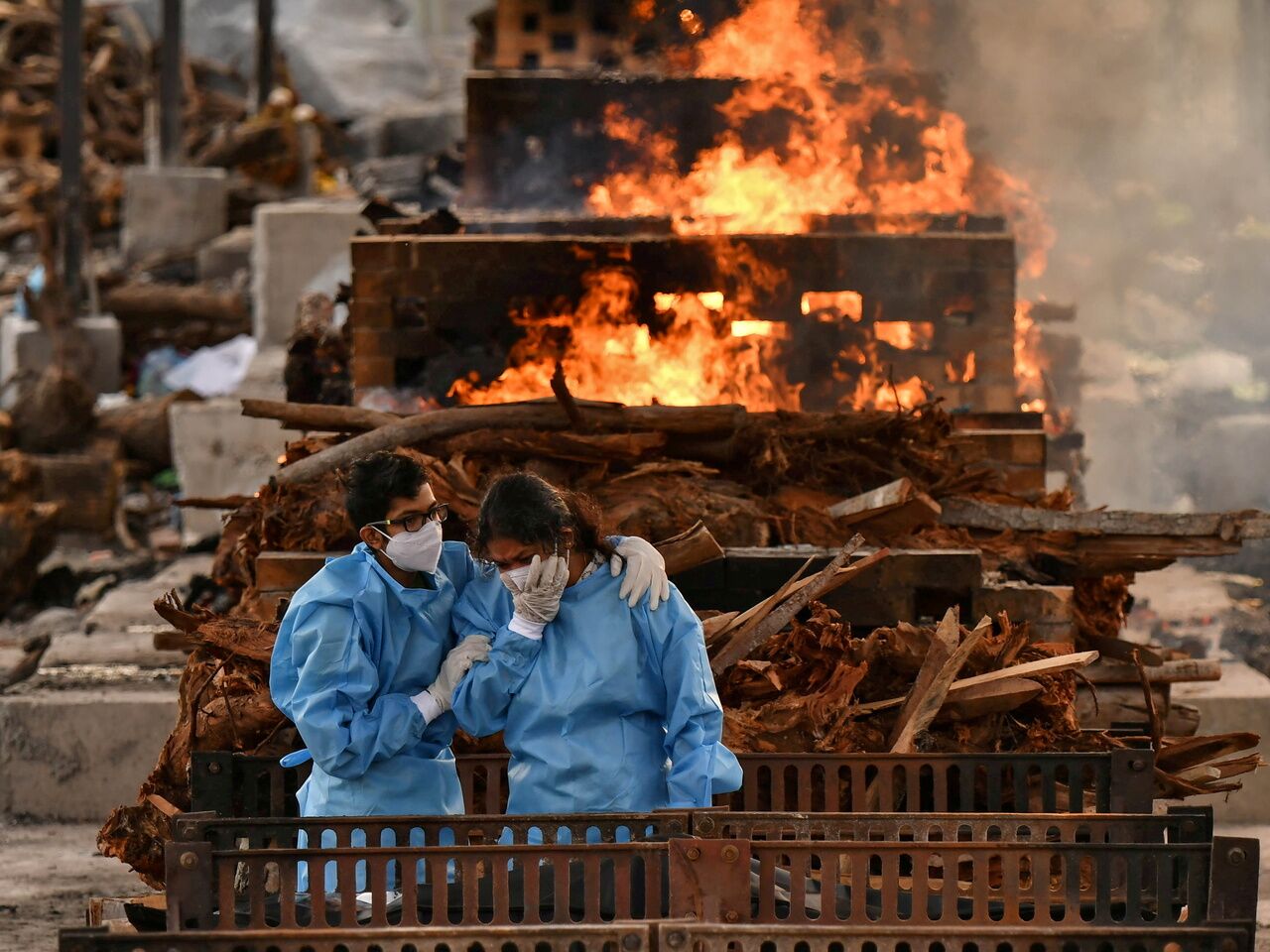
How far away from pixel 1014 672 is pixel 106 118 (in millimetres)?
24731

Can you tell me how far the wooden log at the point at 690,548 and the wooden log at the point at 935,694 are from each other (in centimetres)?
95

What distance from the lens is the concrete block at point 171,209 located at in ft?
77.2

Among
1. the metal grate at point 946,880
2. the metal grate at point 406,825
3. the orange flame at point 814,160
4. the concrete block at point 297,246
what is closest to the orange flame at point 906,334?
the orange flame at point 814,160

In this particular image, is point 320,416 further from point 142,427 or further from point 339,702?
point 142,427

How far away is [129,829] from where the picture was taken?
5.93m

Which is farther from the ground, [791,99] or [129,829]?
[791,99]

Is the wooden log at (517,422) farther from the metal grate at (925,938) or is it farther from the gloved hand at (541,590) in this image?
the metal grate at (925,938)

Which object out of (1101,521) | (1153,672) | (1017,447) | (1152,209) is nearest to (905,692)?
(1101,521)

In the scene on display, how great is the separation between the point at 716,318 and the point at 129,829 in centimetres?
470

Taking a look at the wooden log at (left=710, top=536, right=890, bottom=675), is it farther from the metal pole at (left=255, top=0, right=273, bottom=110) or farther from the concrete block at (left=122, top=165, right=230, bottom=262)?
the metal pole at (left=255, top=0, right=273, bottom=110)

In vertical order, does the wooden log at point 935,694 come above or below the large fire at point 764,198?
below

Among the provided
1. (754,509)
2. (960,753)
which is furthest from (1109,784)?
(754,509)

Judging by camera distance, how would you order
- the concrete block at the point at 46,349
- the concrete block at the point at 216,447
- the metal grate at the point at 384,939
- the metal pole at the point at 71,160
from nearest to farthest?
1. the metal grate at the point at 384,939
2. the concrete block at the point at 216,447
3. the metal pole at the point at 71,160
4. the concrete block at the point at 46,349

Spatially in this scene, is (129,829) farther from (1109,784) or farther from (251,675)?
(1109,784)
